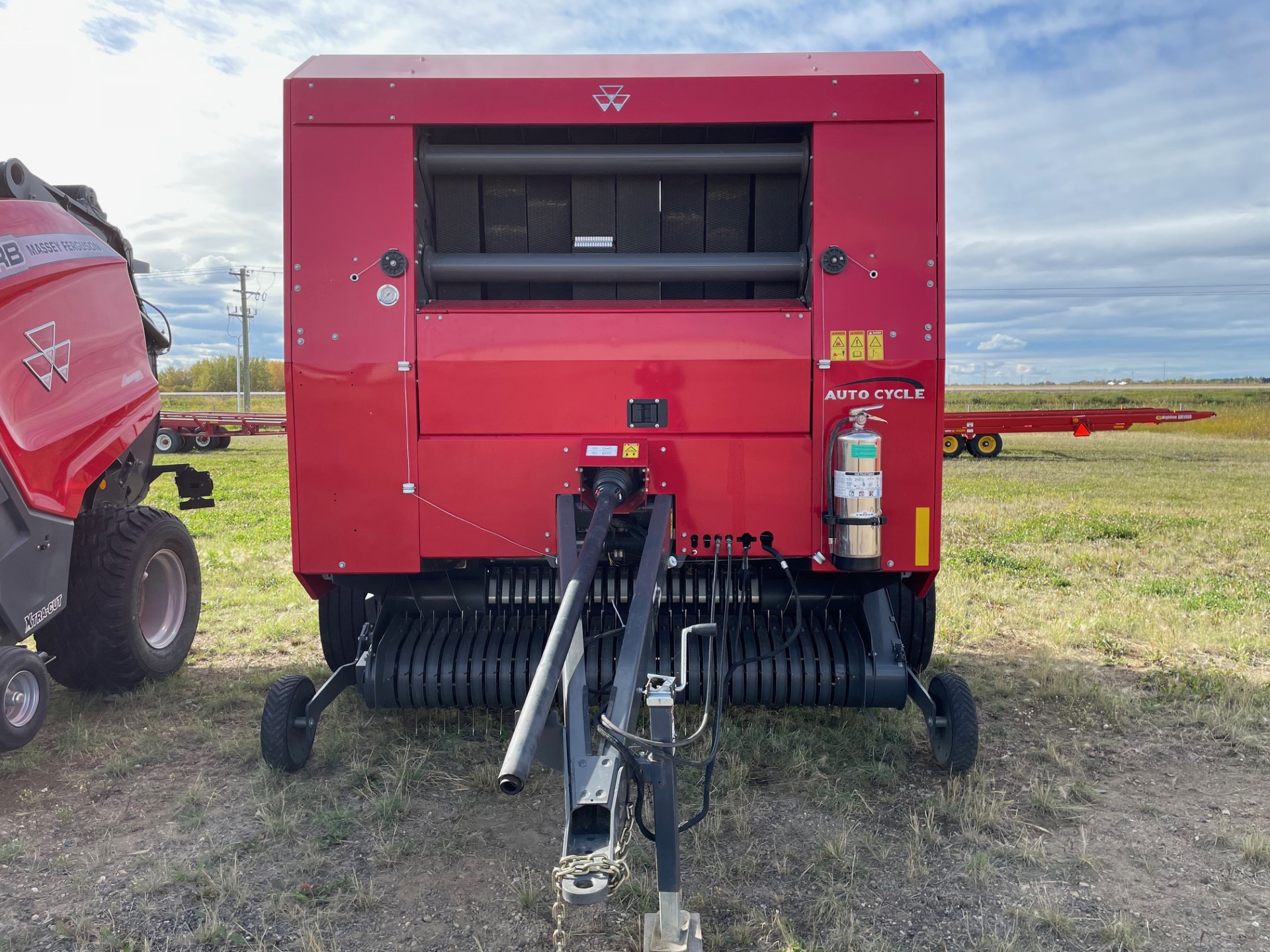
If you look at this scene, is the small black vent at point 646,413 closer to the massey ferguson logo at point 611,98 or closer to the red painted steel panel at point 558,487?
the red painted steel panel at point 558,487

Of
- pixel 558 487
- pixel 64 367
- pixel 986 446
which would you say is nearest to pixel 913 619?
pixel 558 487

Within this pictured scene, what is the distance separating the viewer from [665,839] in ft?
7.52

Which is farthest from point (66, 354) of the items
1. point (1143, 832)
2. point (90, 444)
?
point (1143, 832)

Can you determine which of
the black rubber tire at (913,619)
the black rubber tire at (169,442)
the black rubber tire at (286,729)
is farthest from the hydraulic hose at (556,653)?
the black rubber tire at (169,442)

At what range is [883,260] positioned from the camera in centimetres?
351

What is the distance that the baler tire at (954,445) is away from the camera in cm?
1890

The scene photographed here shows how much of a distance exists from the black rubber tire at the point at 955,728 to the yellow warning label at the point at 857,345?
51.4 inches

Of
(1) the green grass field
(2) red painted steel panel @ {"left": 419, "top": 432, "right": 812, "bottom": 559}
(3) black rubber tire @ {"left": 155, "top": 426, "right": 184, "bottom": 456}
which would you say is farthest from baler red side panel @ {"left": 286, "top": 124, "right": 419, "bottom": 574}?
(3) black rubber tire @ {"left": 155, "top": 426, "right": 184, "bottom": 456}

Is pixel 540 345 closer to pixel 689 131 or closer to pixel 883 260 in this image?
pixel 689 131

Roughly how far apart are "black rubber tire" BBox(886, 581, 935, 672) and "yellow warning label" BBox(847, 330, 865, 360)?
1.24 metres

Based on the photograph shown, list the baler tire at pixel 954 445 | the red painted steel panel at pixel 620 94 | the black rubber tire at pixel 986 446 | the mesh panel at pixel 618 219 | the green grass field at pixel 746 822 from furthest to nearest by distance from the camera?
the black rubber tire at pixel 986 446
the baler tire at pixel 954 445
the mesh panel at pixel 618 219
the red painted steel panel at pixel 620 94
the green grass field at pixel 746 822

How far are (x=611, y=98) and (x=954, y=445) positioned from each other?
17.0 m

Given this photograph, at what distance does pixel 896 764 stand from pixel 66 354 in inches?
154

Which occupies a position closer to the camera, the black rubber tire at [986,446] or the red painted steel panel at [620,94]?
the red painted steel panel at [620,94]
